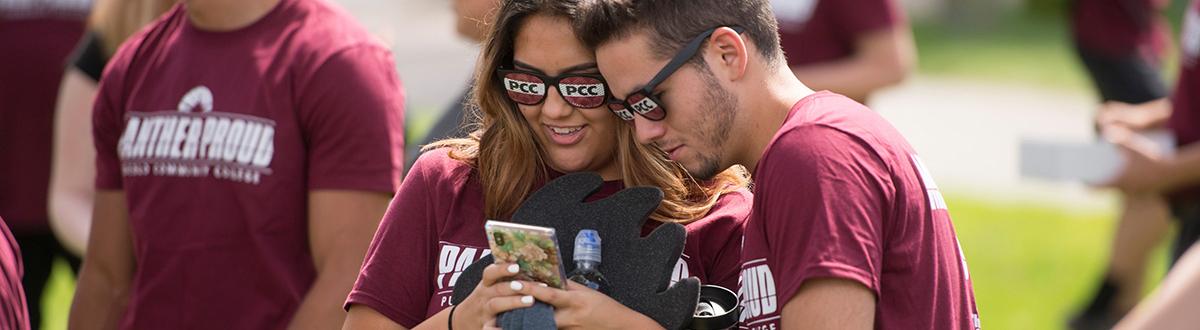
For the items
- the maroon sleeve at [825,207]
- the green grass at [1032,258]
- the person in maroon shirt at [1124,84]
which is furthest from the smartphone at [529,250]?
the green grass at [1032,258]

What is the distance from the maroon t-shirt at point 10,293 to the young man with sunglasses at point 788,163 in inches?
45.1

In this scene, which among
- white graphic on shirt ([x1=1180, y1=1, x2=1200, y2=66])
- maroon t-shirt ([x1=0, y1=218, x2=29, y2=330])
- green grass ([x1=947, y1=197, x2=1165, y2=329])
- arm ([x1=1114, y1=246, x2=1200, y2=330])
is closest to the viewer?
arm ([x1=1114, y1=246, x2=1200, y2=330])

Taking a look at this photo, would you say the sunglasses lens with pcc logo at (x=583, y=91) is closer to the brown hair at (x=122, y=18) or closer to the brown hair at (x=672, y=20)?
the brown hair at (x=672, y=20)

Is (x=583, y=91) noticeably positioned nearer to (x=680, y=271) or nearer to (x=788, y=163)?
(x=680, y=271)

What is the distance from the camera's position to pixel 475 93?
3.42m

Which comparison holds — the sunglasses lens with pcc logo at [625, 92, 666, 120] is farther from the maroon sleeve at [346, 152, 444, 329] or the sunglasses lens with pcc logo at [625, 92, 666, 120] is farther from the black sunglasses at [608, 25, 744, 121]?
the maroon sleeve at [346, 152, 444, 329]

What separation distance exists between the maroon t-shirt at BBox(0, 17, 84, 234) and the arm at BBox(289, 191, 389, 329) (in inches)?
105

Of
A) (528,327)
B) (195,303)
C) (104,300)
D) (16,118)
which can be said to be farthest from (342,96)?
(16,118)

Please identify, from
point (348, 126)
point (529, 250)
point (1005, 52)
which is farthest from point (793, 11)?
point (1005, 52)

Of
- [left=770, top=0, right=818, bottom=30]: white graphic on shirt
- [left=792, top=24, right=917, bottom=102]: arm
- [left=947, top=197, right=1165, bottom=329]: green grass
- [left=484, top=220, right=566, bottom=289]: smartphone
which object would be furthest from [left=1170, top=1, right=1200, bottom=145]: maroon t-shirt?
[left=484, top=220, right=566, bottom=289]: smartphone

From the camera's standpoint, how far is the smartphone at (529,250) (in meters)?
2.83

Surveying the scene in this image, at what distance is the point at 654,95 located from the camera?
3021 millimetres

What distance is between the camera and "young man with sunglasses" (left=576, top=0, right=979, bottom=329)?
107 inches

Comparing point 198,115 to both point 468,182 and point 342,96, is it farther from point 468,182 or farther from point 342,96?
point 468,182
